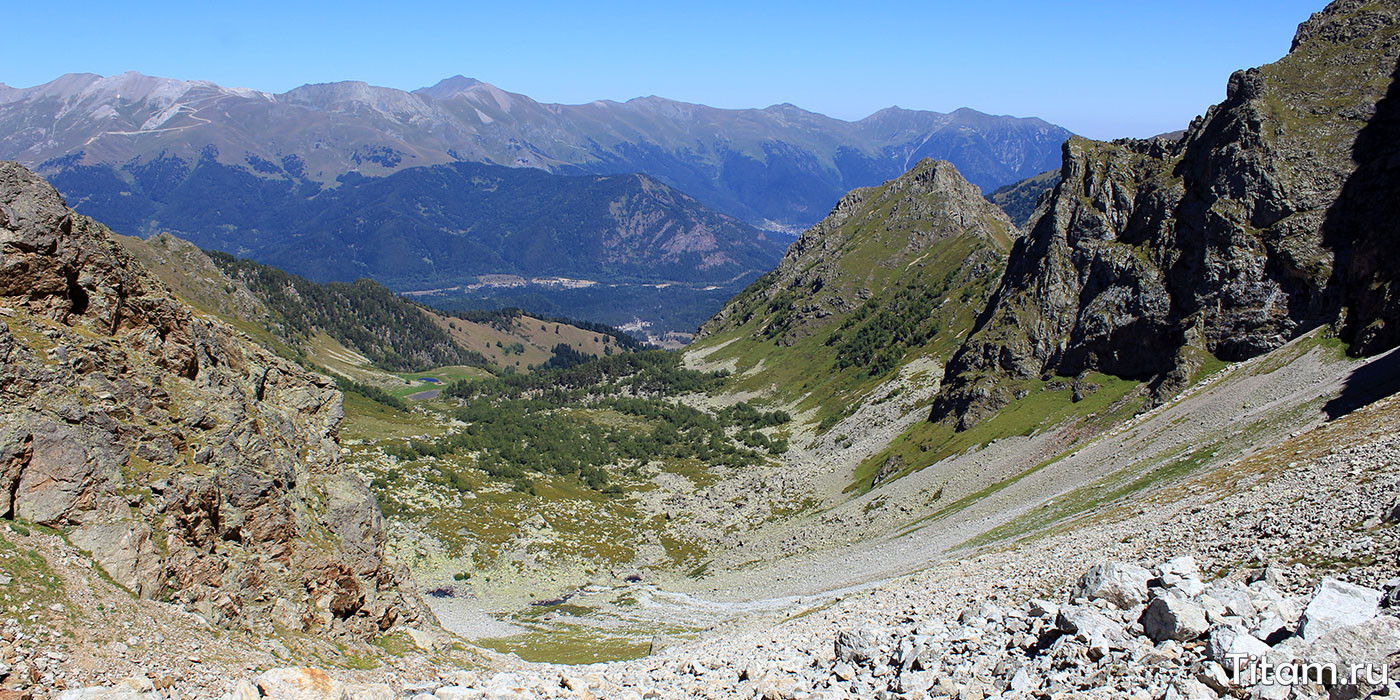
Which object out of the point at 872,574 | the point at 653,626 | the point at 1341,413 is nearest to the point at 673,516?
the point at 653,626

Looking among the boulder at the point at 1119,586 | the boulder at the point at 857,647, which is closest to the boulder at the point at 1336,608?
the boulder at the point at 1119,586

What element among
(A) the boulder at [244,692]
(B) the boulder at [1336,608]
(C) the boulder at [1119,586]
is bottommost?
(A) the boulder at [244,692]

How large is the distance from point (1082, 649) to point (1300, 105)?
101 metres

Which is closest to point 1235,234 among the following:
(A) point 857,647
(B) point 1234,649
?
(A) point 857,647

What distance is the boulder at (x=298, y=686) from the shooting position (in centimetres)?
2092

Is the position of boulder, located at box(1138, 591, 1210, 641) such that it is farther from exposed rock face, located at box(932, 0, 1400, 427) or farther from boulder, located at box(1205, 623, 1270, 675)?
exposed rock face, located at box(932, 0, 1400, 427)

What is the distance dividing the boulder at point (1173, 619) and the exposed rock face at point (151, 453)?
3118 centimetres

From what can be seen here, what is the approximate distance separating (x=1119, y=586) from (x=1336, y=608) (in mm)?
5867

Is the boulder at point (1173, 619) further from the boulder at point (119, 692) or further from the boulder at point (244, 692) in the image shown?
the boulder at point (119, 692)

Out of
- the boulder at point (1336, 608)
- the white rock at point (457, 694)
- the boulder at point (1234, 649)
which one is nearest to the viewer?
the boulder at point (1234, 649)

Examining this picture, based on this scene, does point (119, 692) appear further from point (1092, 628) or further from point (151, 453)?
point (1092, 628)

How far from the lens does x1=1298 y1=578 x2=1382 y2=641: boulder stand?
63.1ft

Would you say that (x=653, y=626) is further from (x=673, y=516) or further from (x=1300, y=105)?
(x=1300, y=105)

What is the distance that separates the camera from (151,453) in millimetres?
31438
